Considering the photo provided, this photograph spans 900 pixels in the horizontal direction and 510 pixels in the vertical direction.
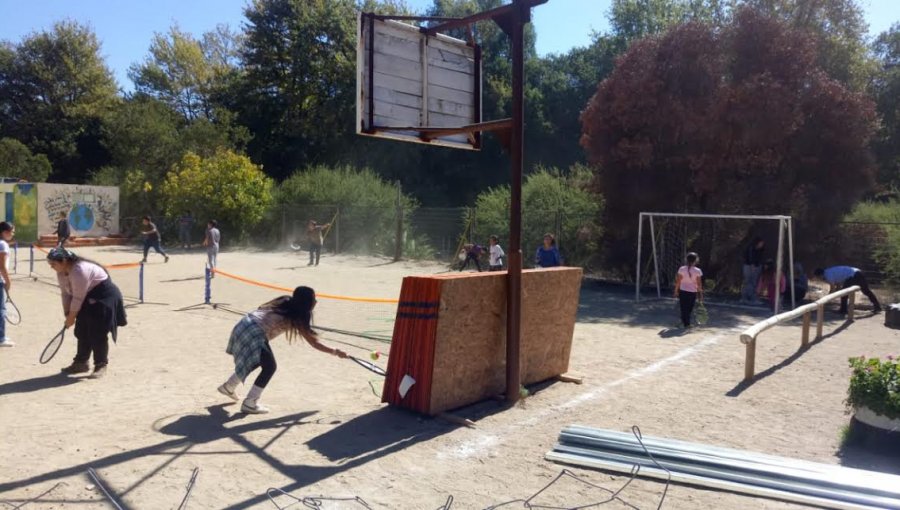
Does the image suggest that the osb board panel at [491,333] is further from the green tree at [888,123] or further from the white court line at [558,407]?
the green tree at [888,123]

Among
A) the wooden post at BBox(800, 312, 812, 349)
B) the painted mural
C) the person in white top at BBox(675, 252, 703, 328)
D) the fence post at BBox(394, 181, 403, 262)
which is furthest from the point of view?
the painted mural

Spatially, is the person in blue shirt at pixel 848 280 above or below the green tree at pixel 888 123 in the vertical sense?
below

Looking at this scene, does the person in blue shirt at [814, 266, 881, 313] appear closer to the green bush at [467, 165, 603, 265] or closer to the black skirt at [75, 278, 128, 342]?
the green bush at [467, 165, 603, 265]

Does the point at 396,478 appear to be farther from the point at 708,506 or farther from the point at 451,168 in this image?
the point at 451,168

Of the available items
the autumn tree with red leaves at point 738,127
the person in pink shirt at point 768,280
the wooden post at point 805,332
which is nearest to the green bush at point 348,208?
the autumn tree with red leaves at point 738,127

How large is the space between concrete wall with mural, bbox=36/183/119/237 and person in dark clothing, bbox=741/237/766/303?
29.1 metres

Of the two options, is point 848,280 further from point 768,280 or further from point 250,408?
point 250,408

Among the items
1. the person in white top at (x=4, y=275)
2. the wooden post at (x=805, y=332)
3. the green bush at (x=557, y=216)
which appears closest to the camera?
the person in white top at (x=4, y=275)

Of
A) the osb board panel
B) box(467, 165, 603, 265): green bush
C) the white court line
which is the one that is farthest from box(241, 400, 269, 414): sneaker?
box(467, 165, 603, 265): green bush

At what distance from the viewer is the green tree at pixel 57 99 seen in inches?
1833

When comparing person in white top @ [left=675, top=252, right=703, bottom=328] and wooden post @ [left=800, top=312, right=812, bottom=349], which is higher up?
person in white top @ [left=675, top=252, right=703, bottom=328]

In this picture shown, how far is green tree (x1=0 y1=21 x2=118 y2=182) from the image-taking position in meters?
46.6

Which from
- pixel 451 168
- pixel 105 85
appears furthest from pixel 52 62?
pixel 451 168

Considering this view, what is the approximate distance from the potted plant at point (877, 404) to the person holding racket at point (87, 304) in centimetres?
742
